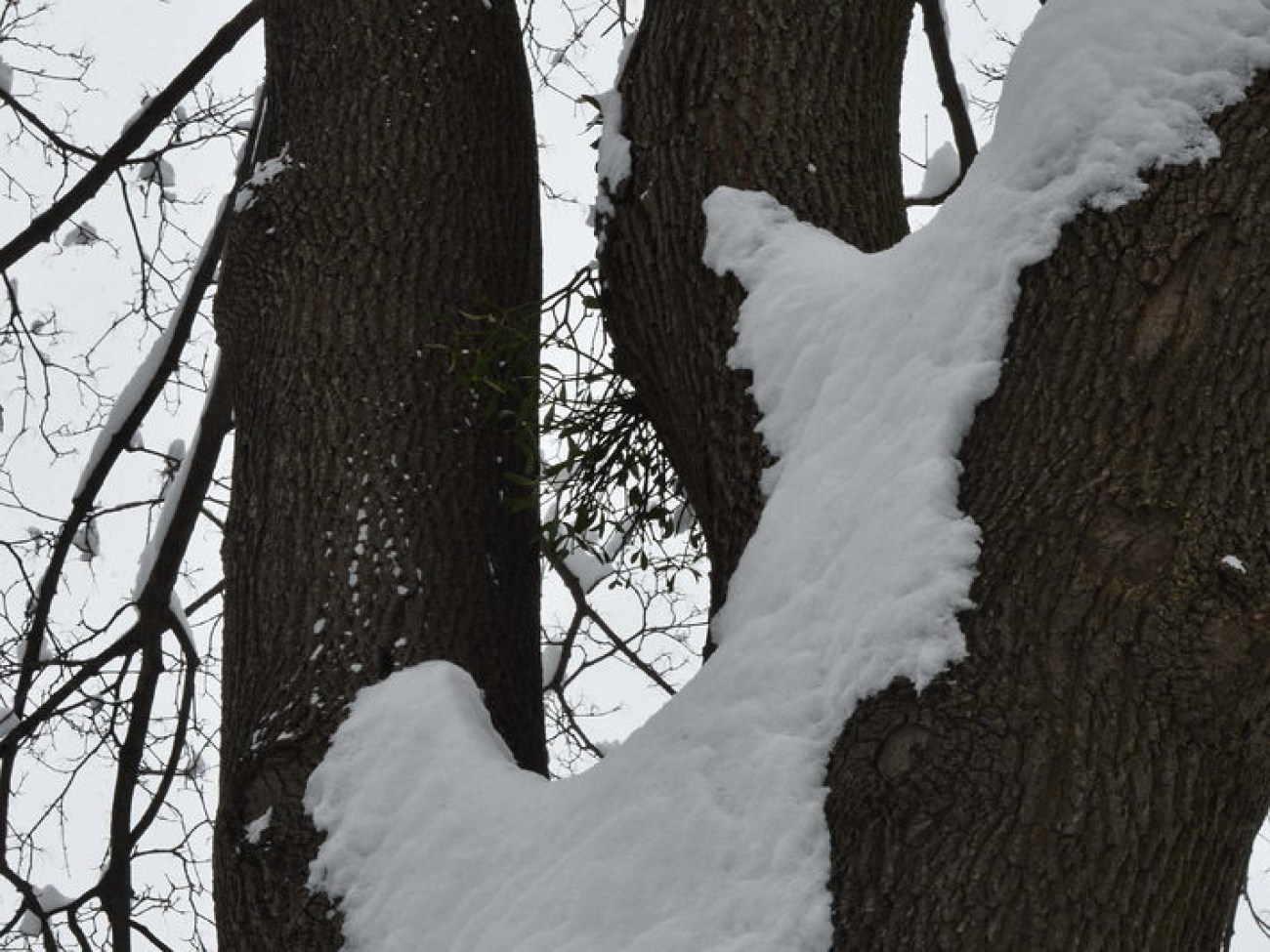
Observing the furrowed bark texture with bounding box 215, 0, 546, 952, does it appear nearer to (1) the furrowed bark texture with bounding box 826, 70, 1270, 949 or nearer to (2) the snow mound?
(2) the snow mound

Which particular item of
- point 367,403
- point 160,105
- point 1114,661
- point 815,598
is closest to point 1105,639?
point 1114,661

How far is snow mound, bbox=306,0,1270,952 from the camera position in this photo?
5.04 feet

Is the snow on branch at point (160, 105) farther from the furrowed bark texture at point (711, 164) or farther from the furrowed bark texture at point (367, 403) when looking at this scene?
the furrowed bark texture at point (711, 164)

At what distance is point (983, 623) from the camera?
148cm

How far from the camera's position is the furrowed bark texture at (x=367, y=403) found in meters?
2.13

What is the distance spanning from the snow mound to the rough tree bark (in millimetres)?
44

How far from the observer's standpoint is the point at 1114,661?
4.66 feet

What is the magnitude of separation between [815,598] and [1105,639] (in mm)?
347

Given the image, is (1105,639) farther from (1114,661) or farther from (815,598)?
(815,598)

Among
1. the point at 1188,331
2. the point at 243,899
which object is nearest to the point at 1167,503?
the point at 1188,331

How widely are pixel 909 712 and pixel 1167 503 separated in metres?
0.36

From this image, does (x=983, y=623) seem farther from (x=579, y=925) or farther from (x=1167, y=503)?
(x=579, y=925)

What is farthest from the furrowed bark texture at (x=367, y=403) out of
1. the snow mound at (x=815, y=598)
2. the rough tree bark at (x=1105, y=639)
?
the rough tree bark at (x=1105, y=639)

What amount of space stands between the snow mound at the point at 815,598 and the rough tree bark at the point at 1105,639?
0.04m
